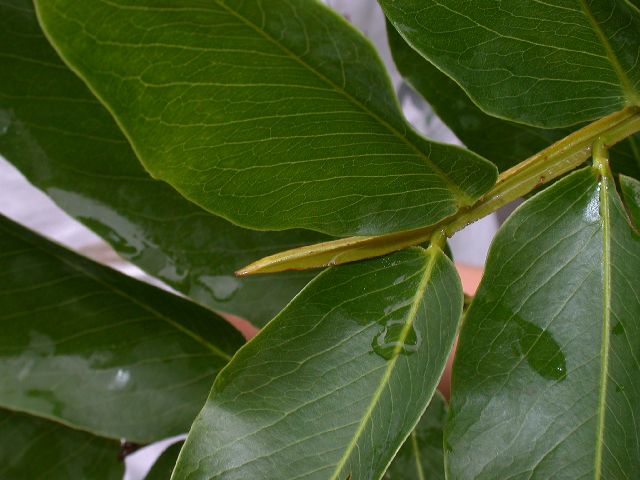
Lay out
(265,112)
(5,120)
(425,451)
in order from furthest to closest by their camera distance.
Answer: (425,451) < (5,120) < (265,112)

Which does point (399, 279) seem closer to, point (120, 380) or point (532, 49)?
point (532, 49)

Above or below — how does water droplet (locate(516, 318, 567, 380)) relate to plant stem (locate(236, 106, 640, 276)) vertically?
below

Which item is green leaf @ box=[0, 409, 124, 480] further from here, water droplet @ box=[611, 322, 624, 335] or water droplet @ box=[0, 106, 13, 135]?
water droplet @ box=[611, 322, 624, 335]

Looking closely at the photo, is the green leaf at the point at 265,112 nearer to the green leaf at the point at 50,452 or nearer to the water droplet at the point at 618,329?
the water droplet at the point at 618,329

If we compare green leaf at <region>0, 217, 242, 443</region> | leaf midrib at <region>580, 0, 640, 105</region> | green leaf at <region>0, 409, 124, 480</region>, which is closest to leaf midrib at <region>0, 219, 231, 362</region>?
green leaf at <region>0, 217, 242, 443</region>

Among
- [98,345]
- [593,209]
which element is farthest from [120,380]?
[593,209]

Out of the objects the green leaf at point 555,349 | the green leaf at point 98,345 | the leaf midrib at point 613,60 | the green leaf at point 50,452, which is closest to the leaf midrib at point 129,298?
the green leaf at point 98,345

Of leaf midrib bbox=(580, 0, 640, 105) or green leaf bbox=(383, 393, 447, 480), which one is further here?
green leaf bbox=(383, 393, 447, 480)

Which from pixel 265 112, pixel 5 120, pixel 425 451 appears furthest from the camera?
pixel 425 451
